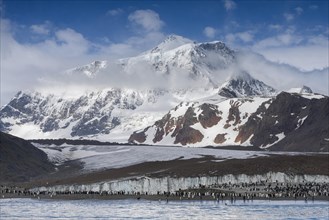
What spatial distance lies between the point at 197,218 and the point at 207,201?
43156mm

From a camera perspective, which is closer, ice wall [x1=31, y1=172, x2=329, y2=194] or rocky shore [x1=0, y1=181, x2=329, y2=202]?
Answer: rocky shore [x1=0, y1=181, x2=329, y2=202]

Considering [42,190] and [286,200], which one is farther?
[42,190]

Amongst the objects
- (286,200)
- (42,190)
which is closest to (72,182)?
(42,190)

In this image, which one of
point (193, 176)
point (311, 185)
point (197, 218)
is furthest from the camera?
point (193, 176)

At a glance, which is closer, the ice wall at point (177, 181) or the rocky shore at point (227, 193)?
the rocky shore at point (227, 193)

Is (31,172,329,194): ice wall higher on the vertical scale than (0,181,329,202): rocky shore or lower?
higher

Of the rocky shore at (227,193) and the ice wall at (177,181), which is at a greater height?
the ice wall at (177,181)

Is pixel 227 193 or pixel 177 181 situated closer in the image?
pixel 227 193

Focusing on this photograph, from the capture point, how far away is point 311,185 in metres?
151

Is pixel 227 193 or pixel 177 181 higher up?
pixel 177 181

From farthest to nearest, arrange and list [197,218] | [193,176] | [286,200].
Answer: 1. [193,176]
2. [286,200]
3. [197,218]

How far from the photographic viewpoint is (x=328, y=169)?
17500 centimetres

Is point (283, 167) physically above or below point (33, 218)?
above

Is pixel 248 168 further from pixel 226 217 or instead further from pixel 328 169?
pixel 226 217
